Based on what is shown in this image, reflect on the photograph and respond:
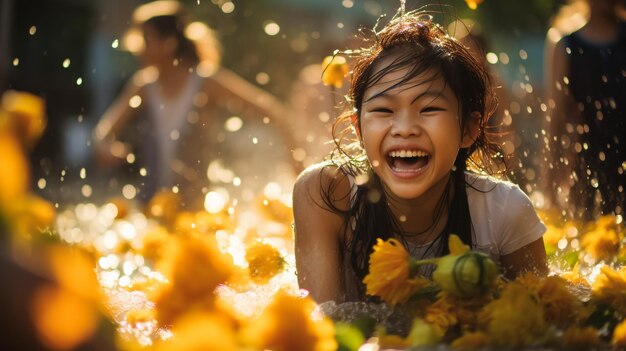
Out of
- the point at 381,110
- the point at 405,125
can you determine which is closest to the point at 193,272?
the point at 405,125

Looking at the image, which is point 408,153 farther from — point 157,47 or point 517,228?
point 157,47

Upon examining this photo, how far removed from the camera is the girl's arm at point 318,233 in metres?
2.87

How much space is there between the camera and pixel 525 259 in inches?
126

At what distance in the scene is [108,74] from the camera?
1998 cm

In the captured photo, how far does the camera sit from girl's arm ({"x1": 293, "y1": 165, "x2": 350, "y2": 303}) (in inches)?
113

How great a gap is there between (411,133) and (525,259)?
75 cm

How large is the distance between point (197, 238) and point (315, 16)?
2518 centimetres

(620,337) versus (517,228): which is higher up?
(517,228)

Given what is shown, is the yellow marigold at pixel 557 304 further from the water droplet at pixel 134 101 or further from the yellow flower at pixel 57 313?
the water droplet at pixel 134 101

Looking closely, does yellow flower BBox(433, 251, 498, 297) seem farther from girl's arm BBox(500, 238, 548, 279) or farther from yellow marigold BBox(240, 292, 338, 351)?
girl's arm BBox(500, 238, 548, 279)

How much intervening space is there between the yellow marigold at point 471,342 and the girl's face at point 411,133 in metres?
1.15

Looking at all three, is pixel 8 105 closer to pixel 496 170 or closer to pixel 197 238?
pixel 197 238

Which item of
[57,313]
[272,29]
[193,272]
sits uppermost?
[272,29]

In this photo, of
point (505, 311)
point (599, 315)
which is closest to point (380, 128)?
point (599, 315)
